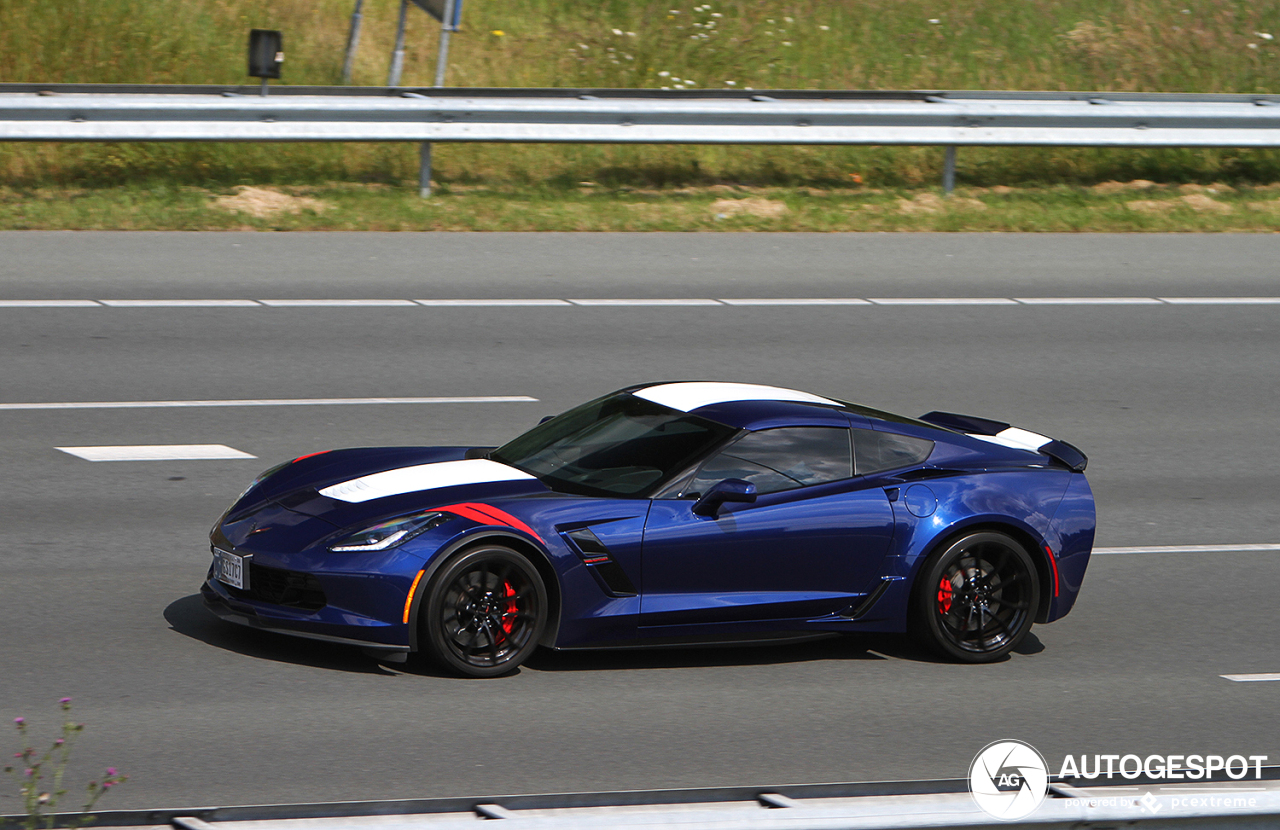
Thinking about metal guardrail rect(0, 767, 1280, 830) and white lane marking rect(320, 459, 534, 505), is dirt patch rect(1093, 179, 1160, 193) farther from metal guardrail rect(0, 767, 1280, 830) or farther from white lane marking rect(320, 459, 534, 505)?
metal guardrail rect(0, 767, 1280, 830)

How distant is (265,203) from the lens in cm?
1630

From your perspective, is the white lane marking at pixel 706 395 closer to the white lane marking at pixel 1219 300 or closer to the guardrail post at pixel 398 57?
the white lane marking at pixel 1219 300

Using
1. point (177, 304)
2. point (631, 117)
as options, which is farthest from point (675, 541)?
point (631, 117)

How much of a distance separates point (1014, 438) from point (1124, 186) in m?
12.3

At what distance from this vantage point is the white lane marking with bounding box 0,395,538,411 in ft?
34.9

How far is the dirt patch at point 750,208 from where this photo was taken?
56.6 feet

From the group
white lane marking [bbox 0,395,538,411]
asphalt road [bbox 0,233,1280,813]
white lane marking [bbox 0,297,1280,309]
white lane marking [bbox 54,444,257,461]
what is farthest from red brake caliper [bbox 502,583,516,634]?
white lane marking [bbox 0,297,1280,309]

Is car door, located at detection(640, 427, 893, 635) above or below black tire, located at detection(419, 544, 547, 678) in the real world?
above

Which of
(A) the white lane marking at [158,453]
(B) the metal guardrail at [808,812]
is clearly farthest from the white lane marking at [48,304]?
(B) the metal guardrail at [808,812]

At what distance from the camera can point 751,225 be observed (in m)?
17.0

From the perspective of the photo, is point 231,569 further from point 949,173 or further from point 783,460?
point 949,173

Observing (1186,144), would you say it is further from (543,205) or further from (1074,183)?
(543,205)

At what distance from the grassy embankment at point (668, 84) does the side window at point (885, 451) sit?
950cm

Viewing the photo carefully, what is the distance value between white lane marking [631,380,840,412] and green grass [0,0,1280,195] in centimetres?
1017
